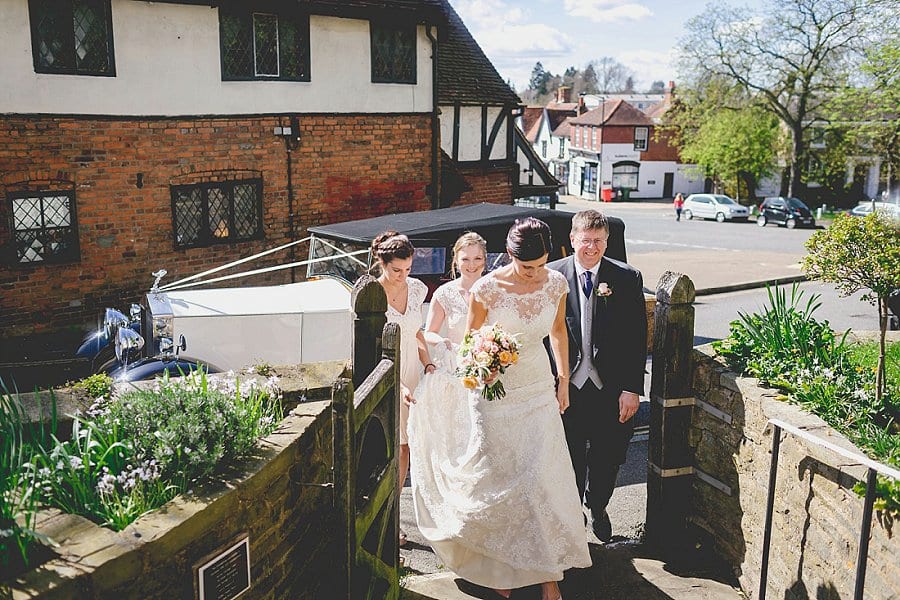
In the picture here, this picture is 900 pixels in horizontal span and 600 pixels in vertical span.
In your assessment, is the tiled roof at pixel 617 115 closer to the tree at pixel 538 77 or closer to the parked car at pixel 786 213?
the parked car at pixel 786 213

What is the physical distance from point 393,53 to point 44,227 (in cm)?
740

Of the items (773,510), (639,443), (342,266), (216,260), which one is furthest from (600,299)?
(216,260)

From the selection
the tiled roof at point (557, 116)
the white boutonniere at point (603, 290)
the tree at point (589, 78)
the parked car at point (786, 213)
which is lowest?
the parked car at point (786, 213)

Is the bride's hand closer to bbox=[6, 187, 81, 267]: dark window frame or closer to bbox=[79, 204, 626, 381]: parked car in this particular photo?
bbox=[79, 204, 626, 381]: parked car

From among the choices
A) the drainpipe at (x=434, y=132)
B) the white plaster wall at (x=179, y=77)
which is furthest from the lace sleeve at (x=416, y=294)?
the drainpipe at (x=434, y=132)

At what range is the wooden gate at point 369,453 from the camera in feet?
12.0

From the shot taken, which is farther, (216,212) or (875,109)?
(875,109)

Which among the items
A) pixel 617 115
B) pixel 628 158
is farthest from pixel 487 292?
pixel 617 115

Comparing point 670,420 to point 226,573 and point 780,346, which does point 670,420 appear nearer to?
point 780,346

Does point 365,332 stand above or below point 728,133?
below

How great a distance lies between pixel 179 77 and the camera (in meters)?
13.5

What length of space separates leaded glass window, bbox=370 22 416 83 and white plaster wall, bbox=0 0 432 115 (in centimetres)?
Answer: 18

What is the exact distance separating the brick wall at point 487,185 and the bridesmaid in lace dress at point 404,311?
12.8 m

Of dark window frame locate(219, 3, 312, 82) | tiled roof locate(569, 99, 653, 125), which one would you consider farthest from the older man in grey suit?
tiled roof locate(569, 99, 653, 125)
